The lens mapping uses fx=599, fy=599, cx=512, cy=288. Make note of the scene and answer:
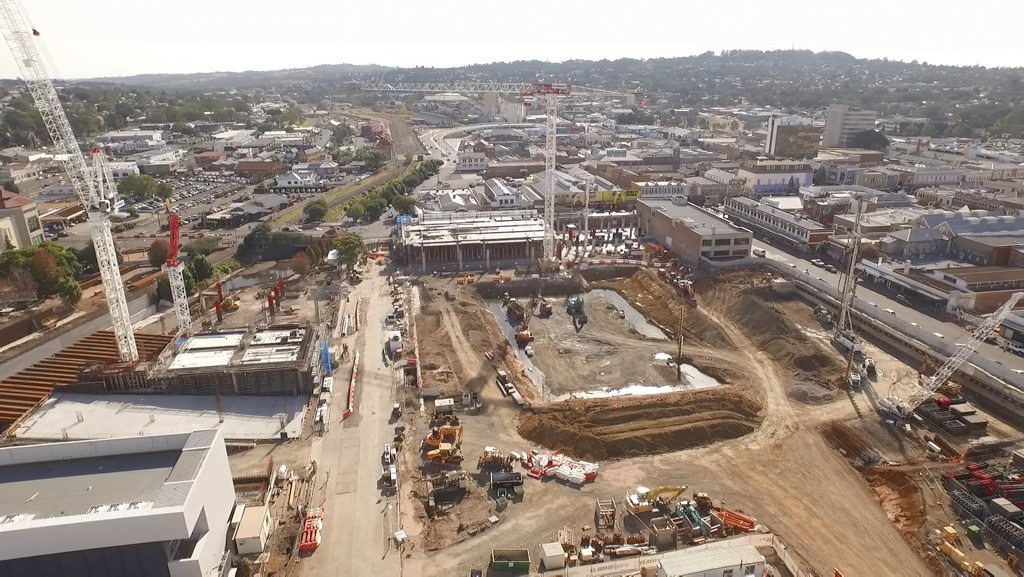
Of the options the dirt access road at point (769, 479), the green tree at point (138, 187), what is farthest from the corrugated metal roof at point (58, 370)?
the green tree at point (138, 187)

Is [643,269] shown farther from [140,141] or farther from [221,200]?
[140,141]

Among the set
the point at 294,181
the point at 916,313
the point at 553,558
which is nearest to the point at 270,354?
the point at 553,558

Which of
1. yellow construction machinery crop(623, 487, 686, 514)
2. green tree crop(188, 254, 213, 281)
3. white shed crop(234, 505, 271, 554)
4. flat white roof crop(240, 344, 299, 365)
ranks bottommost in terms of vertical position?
yellow construction machinery crop(623, 487, 686, 514)

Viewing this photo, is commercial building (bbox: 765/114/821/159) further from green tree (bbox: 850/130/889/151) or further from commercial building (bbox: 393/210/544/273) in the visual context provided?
commercial building (bbox: 393/210/544/273)

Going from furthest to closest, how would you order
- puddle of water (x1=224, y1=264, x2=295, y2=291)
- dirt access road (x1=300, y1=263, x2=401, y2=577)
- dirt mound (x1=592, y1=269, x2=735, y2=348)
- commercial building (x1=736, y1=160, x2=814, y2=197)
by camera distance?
commercial building (x1=736, y1=160, x2=814, y2=197), puddle of water (x1=224, y1=264, x2=295, y2=291), dirt mound (x1=592, y1=269, x2=735, y2=348), dirt access road (x1=300, y1=263, x2=401, y2=577)

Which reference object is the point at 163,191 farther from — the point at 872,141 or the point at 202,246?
the point at 872,141

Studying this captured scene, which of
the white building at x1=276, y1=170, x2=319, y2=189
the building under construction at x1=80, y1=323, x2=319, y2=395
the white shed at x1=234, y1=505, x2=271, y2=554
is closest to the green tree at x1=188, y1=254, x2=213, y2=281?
the building under construction at x1=80, y1=323, x2=319, y2=395

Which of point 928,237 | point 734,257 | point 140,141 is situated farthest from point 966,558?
point 140,141
